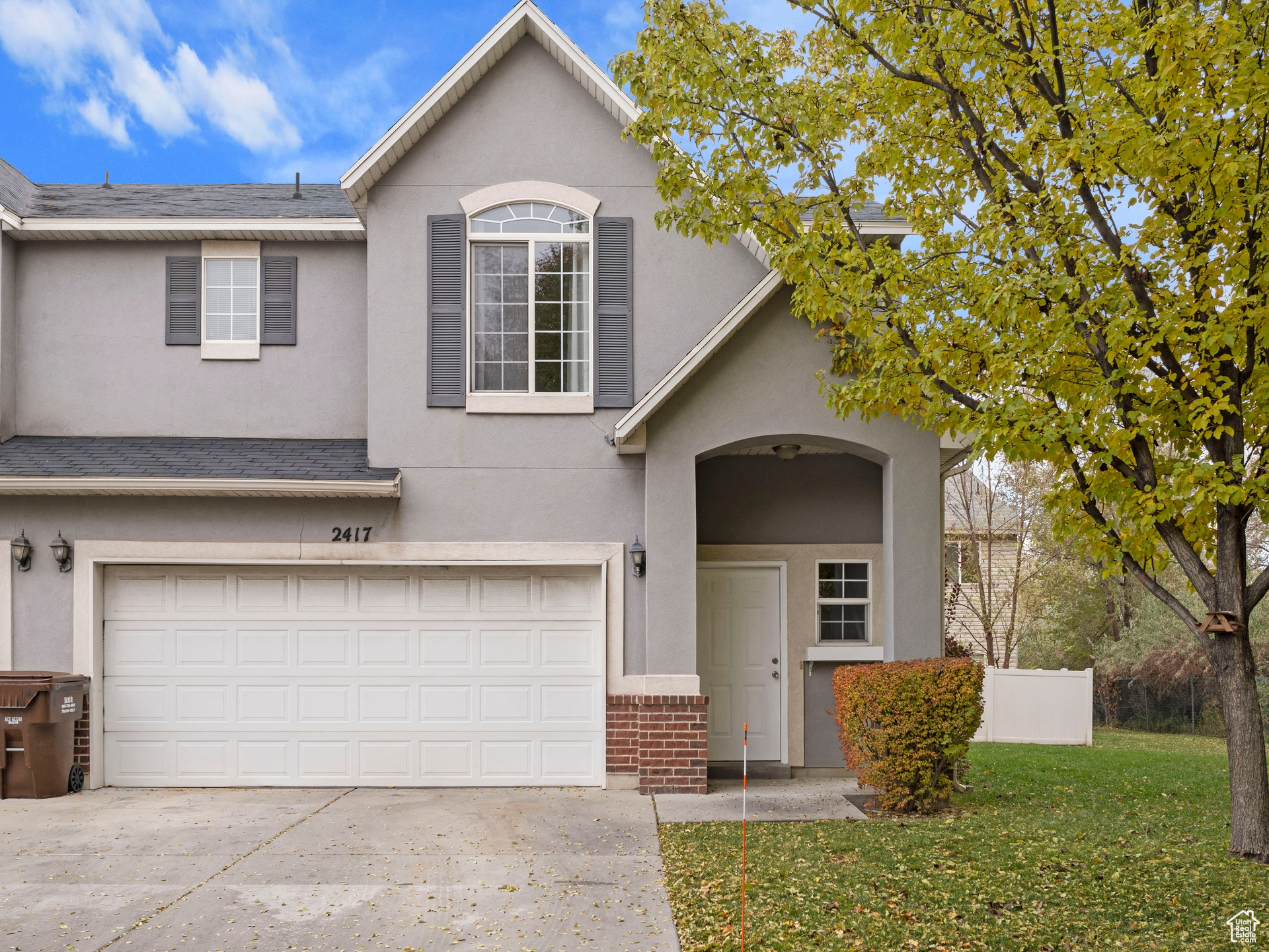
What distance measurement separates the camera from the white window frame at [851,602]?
412 inches

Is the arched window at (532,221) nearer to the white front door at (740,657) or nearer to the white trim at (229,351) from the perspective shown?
the white trim at (229,351)

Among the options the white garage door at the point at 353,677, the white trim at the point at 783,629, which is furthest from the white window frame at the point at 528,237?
the white trim at the point at 783,629

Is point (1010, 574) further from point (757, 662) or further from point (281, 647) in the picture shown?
point (281, 647)

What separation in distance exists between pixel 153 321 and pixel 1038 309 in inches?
357

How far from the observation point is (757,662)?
34.6ft

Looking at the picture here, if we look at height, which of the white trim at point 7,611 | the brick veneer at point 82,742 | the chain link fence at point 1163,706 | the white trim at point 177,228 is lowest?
the chain link fence at point 1163,706

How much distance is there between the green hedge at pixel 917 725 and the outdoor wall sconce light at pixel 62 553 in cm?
801

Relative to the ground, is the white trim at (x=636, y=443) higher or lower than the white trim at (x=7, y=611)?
higher

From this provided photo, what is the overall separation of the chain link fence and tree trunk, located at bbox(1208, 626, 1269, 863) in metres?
11.9

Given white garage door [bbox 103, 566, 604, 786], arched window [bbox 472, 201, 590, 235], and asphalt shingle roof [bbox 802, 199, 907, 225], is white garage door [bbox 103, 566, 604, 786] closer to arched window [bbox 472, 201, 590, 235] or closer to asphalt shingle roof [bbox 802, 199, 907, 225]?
arched window [bbox 472, 201, 590, 235]

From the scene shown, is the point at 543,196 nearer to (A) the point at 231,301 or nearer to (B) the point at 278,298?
(B) the point at 278,298

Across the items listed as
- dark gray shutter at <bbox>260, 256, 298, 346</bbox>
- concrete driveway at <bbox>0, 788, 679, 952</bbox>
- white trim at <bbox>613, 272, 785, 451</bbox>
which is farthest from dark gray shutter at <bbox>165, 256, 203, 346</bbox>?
white trim at <bbox>613, 272, 785, 451</bbox>

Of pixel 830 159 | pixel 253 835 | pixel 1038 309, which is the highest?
pixel 830 159

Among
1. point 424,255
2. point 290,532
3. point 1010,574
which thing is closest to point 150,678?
point 290,532
